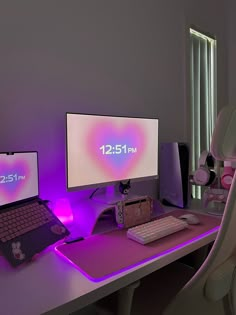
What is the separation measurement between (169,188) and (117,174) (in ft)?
1.35

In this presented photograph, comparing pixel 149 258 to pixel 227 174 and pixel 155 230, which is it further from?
pixel 227 174

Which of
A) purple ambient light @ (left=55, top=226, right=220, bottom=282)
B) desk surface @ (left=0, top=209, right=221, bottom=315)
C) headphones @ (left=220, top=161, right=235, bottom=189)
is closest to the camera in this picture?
desk surface @ (left=0, top=209, right=221, bottom=315)

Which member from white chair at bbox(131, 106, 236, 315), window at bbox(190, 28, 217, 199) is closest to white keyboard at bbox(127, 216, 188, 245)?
white chair at bbox(131, 106, 236, 315)

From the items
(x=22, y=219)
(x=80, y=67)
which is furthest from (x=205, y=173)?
(x=22, y=219)

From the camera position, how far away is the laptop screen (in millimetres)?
965

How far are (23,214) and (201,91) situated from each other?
1910 millimetres

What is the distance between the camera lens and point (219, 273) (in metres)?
0.77

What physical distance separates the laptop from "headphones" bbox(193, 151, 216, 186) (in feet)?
2.86

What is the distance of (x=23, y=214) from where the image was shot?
0.96 meters

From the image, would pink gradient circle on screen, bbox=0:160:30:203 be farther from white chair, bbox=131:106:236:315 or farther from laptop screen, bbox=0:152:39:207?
white chair, bbox=131:106:236:315

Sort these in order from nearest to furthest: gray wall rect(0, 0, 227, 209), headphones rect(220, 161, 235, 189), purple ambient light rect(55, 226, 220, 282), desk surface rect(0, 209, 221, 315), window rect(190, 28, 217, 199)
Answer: desk surface rect(0, 209, 221, 315), purple ambient light rect(55, 226, 220, 282), gray wall rect(0, 0, 227, 209), headphones rect(220, 161, 235, 189), window rect(190, 28, 217, 199)

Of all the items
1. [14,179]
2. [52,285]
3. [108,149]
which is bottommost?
[52,285]

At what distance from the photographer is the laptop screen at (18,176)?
0.96 m

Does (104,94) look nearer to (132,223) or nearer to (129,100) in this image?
(129,100)
